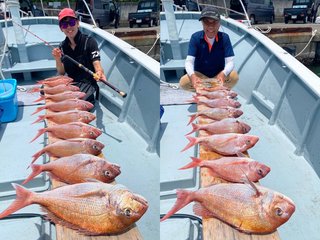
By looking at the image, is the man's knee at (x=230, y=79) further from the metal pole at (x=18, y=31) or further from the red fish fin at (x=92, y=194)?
the metal pole at (x=18, y=31)

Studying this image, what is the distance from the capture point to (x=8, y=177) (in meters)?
A: 3.22

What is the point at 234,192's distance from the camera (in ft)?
A: 6.74

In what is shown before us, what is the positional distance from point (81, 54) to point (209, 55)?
4.90 feet

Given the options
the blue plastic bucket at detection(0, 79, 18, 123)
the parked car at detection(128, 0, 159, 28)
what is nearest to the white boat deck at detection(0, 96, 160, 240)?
the blue plastic bucket at detection(0, 79, 18, 123)

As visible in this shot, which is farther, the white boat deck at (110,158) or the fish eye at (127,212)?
the white boat deck at (110,158)

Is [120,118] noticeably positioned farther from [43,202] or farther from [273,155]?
[43,202]

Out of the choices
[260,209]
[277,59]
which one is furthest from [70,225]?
[277,59]

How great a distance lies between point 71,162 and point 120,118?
1.95 metres

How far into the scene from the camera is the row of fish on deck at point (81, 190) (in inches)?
79.4

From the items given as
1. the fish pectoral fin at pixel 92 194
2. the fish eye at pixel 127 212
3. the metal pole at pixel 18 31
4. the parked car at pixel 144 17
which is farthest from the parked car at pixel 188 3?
the fish eye at pixel 127 212

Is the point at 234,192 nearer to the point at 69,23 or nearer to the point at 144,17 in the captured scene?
the point at 69,23

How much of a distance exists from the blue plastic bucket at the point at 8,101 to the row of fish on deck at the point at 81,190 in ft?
3.25

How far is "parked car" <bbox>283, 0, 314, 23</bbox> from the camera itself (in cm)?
2012

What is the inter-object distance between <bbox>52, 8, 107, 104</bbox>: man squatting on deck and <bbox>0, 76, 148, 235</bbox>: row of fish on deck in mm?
931
